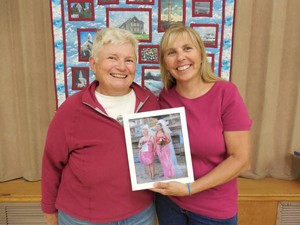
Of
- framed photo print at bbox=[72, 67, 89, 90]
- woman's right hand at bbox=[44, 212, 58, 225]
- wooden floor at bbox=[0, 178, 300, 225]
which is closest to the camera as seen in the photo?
woman's right hand at bbox=[44, 212, 58, 225]

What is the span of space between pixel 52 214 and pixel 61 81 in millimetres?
1142

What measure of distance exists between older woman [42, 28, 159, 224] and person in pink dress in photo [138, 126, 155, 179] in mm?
83

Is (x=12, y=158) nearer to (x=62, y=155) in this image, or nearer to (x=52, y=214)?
(x=52, y=214)

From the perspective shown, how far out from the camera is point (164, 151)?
3.17 feet

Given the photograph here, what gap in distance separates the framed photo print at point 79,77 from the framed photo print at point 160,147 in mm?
1106

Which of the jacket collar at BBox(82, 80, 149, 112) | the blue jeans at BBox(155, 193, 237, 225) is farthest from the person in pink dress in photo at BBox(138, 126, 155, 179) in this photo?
the blue jeans at BBox(155, 193, 237, 225)

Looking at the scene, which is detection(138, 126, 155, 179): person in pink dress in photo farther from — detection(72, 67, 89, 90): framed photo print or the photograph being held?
detection(72, 67, 89, 90): framed photo print

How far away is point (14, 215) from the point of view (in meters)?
1.78

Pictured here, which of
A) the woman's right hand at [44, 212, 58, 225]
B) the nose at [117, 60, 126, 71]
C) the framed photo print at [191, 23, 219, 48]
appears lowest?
the woman's right hand at [44, 212, 58, 225]

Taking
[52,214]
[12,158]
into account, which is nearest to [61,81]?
[12,158]

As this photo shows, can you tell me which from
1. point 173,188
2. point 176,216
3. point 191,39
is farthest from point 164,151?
point 191,39

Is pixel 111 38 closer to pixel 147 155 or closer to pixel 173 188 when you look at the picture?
pixel 147 155

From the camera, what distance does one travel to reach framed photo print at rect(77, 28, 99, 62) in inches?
70.5

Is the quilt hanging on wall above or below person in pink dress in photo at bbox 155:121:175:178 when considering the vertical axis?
above
